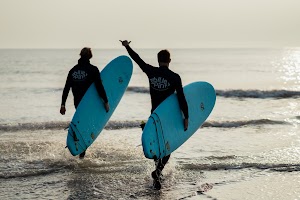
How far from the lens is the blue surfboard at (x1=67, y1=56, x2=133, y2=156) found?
322 inches

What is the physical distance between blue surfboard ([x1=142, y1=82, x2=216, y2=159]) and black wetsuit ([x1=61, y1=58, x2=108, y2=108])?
5.04 ft

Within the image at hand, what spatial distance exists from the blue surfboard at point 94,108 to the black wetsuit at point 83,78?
0.39ft

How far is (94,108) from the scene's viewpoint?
8391 millimetres

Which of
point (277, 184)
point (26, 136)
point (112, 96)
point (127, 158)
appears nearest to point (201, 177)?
point (277, 184)

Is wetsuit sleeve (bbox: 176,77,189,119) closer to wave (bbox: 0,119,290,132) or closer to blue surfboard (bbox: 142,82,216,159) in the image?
blue surfboard (bbox: 142,82,216,159)

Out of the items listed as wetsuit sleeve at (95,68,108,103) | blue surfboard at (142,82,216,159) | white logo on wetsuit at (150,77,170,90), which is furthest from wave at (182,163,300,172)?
white logo on wetsuit at (150,77,170,90)

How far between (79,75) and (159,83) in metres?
2.00

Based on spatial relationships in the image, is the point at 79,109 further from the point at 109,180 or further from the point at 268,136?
the point at 268,136

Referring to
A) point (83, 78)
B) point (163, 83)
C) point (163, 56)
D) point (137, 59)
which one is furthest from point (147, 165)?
point (163, 56)

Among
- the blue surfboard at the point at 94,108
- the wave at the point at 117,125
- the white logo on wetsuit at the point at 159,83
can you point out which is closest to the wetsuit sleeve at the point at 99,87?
the blue surfboard at the point at 94,108

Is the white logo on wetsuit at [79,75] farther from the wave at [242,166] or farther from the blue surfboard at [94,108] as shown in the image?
the wave at [242,166]

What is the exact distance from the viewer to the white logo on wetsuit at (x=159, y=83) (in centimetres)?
665

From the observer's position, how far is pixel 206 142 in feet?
35.7

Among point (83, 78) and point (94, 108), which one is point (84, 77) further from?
point (94, 108)
